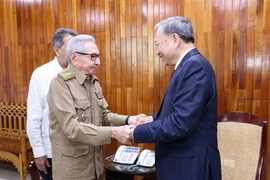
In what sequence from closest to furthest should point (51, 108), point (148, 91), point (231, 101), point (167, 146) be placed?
point (167, 146), point (51, 108), point (231, 101), point (148, 91)

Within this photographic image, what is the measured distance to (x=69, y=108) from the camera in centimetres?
157

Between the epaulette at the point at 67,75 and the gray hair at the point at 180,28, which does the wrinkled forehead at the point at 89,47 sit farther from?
the gray hair at the point at 180,28

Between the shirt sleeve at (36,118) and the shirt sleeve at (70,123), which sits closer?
the shirt sleeve at (70,123)

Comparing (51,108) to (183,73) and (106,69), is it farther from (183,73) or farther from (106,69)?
(106,69)

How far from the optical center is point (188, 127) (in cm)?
135

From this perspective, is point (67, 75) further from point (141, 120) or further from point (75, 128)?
point (141, 120)

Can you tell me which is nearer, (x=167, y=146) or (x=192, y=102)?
(x=192, y=102)

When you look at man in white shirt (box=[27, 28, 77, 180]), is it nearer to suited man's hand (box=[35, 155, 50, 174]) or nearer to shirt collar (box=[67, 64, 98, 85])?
suited man's hand (box=[35, 155, 50, 174])

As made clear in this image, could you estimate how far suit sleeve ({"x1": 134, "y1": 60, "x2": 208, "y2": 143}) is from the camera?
1348 millimetres

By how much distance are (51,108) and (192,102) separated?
859 mm

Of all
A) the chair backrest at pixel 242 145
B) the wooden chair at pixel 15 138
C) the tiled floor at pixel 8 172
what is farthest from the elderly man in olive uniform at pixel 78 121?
the tiled floor at pixel 8 172

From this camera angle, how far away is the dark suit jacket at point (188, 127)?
1355mm

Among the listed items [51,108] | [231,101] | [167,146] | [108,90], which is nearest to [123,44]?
[108,90]

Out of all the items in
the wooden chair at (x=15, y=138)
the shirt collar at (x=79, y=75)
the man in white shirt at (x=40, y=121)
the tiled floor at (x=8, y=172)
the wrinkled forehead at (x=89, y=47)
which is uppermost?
the wrinkled forehead at (x=89, y=47)
